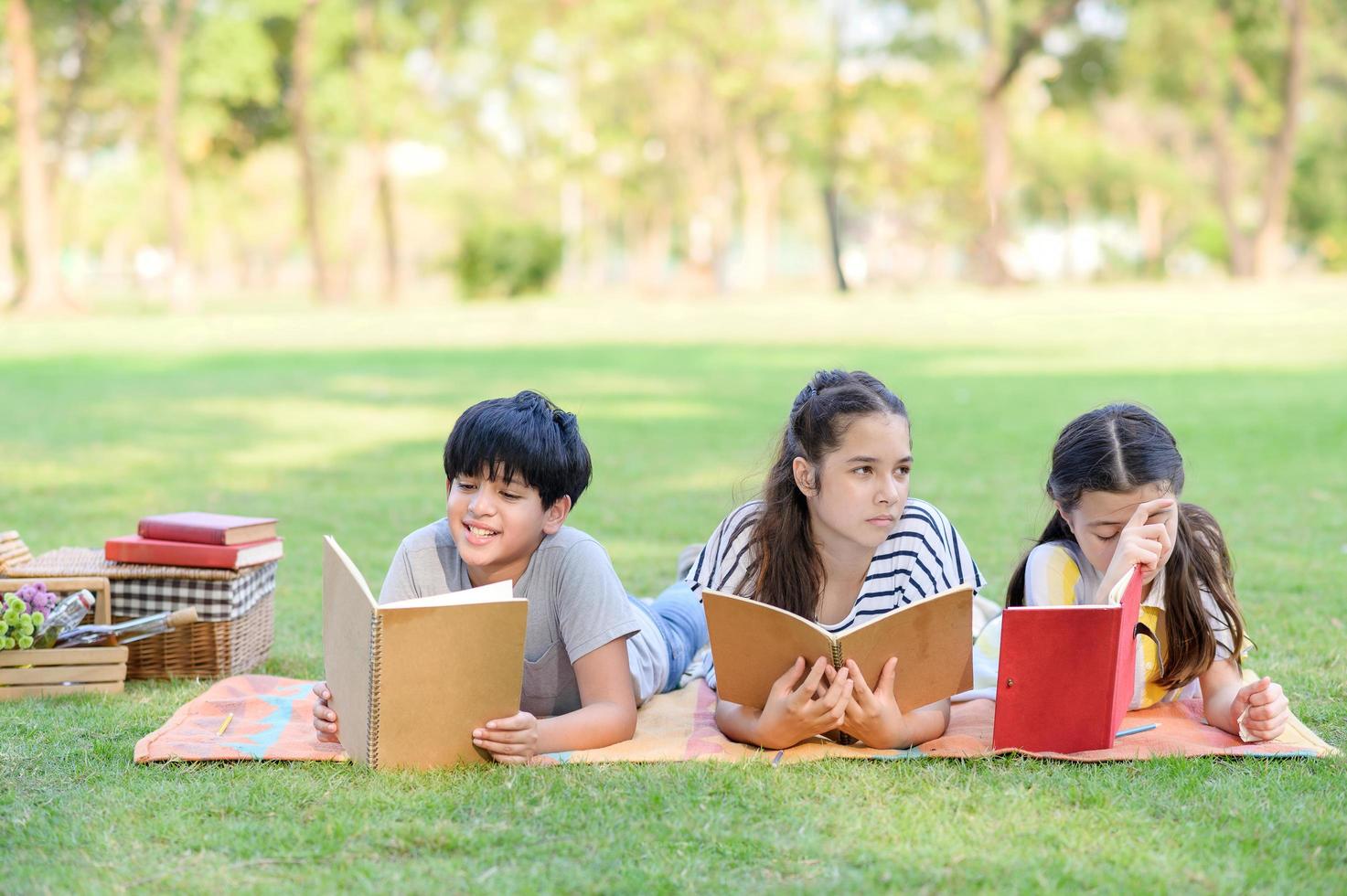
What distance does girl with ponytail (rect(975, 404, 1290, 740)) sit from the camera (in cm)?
345

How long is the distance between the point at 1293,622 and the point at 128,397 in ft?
34.4

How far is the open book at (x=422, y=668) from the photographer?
305 centimetres

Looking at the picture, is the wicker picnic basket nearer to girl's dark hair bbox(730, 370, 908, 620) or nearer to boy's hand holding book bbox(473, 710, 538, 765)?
boy's hand holding book bbox(473, 710, 538, 765)

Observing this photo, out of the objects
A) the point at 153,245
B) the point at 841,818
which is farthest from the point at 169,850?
the point at 153,245

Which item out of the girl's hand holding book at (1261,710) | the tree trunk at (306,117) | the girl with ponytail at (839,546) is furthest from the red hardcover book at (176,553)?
the tree trunk at (306,117)

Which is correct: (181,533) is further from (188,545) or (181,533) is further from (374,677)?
(374,677)

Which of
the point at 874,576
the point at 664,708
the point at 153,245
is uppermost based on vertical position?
the point at 153,245

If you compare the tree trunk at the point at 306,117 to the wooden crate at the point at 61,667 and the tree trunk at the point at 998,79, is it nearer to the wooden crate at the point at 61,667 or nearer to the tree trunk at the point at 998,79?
the tree trunk at the point at 998,79

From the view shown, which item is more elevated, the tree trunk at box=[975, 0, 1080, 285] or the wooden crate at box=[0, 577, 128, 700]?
the tree trunk at box=[975, 0, 1080, 285]

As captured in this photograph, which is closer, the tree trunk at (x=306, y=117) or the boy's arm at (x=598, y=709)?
the boy's arm at (x=598, y=709)

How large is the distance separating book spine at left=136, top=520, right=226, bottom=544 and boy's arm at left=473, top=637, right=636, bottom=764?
1301 mm

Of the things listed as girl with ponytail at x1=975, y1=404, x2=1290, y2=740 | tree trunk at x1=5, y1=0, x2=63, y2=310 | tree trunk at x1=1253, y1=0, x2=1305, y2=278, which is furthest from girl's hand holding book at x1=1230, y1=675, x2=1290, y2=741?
tree trunk at x1=1253, y1=0, x2=1305, y2=278

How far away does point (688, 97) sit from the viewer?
118 feet

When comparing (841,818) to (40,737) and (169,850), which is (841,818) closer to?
(169,850)
